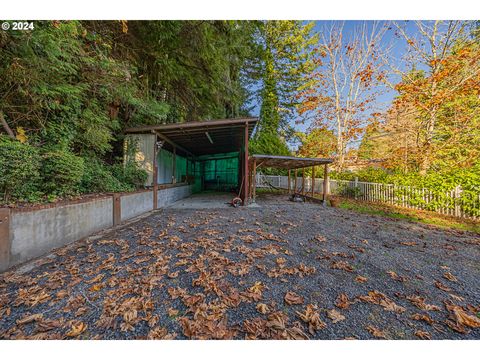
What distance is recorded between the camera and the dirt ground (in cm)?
170

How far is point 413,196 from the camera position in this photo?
7.71 m

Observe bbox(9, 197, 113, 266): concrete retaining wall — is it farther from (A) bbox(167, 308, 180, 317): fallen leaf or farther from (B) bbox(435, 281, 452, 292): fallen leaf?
(B) bbox(435, 281, 452, 292): fallen leaf

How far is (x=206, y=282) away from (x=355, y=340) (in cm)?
159

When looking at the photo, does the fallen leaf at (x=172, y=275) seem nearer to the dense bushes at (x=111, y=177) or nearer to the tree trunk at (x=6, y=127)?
the dense bushes at (x=111, y=177)

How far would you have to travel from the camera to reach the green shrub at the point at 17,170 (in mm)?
2877

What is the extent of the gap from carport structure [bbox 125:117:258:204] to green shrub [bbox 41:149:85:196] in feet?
10.2

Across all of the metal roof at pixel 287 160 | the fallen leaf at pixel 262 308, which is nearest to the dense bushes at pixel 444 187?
the metal roof at pixel 287 160

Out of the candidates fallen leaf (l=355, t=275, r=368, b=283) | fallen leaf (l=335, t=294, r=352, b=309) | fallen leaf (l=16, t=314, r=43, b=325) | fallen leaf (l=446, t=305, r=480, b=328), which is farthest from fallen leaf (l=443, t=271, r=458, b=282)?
fallen leaf (l=16, t=314, r=43, b=325)

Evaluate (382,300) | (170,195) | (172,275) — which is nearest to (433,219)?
(382,300)

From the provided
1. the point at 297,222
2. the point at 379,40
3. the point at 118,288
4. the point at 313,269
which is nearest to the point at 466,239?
the point at 297,222

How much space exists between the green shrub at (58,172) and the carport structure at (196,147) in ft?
10.2

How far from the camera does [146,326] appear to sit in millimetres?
1714

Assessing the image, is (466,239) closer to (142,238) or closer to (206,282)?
(206,282)

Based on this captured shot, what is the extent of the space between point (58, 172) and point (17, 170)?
0.71 m
